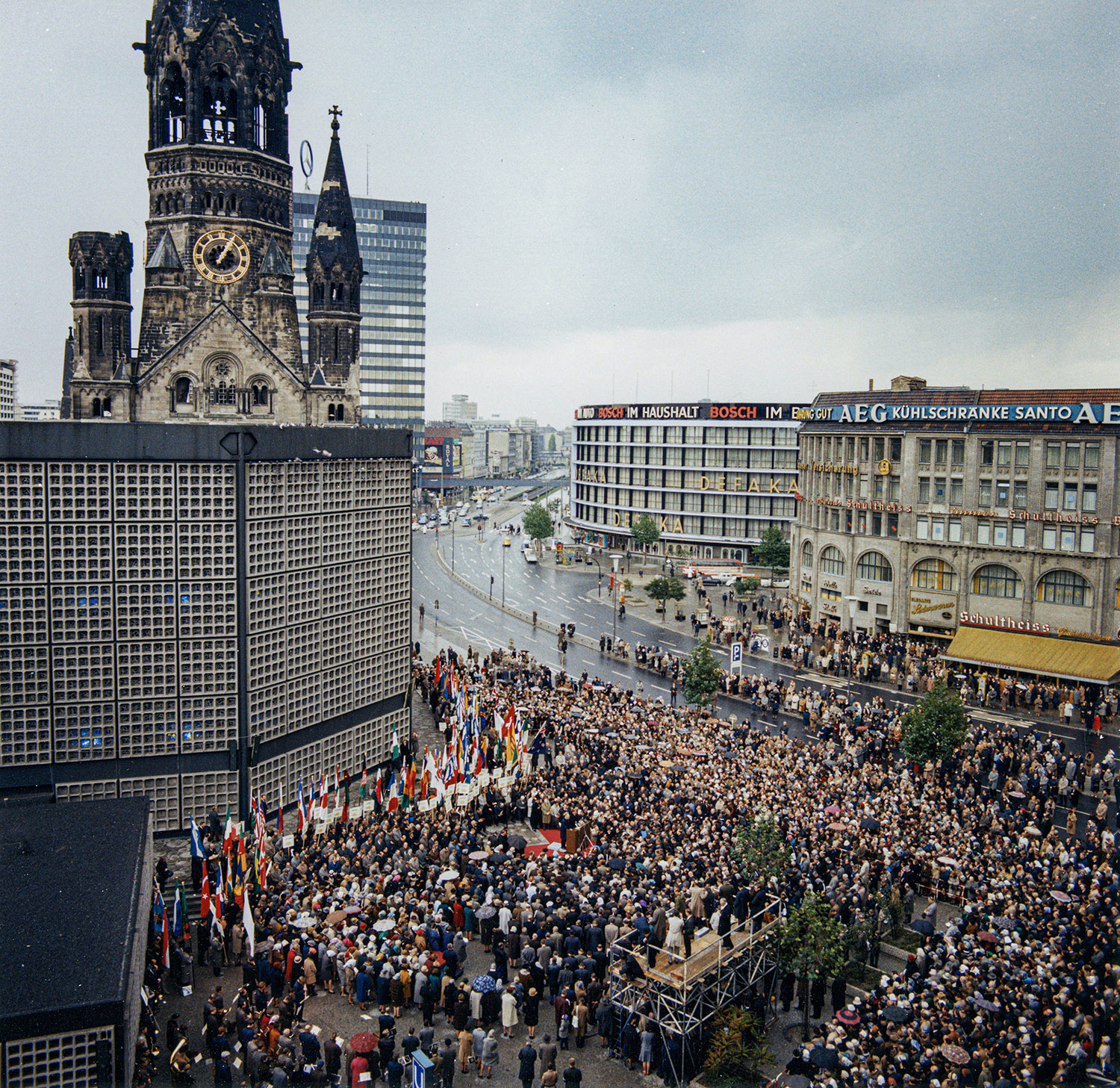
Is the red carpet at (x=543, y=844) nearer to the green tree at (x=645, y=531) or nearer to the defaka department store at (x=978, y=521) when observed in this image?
the defaka department store at (x=978, y=521)

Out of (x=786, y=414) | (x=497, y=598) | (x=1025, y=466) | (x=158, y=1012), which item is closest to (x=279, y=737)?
(x=158, y=1012)

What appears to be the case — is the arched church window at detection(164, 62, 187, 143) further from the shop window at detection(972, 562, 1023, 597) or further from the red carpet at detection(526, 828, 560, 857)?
the shop window at detection(972, 562, 1023, 597)

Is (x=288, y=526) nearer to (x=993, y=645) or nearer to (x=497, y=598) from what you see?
(x=993, y=645)

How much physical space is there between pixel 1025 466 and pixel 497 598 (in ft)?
156

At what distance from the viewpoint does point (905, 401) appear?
66.9 m

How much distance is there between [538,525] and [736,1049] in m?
106

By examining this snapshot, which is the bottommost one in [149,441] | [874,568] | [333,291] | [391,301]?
[874,568]

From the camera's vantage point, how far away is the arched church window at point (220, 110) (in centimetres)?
4725

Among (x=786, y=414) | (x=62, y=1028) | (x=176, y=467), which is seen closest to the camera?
(x=62, y=1028)

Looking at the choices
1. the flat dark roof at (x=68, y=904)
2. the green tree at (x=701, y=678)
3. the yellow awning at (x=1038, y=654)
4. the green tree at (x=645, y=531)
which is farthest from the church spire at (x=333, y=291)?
the green tree at (x=645, y=531)

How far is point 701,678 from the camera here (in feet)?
167

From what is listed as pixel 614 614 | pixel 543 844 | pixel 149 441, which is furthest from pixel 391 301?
pixel 543 844

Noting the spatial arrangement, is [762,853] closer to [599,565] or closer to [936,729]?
[936,729]

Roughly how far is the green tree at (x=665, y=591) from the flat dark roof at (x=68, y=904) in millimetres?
55019
